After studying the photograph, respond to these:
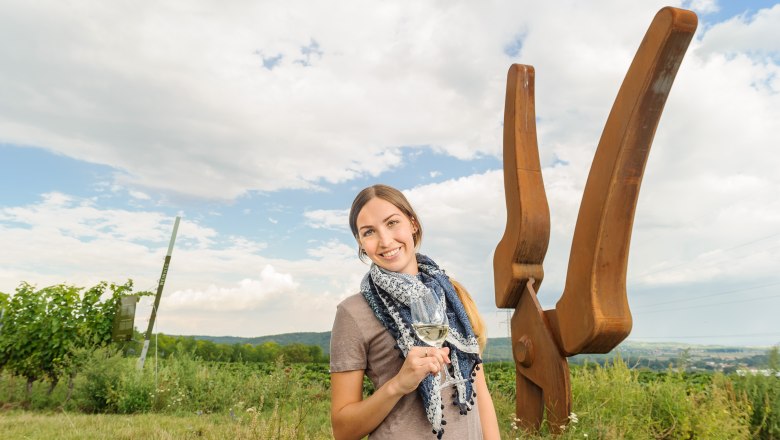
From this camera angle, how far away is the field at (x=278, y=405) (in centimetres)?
633

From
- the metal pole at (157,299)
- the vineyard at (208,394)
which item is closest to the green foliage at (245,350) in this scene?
the vineyard at (208,394)

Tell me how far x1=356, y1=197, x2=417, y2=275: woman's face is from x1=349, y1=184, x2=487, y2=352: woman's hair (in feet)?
0.10

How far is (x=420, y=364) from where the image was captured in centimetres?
187

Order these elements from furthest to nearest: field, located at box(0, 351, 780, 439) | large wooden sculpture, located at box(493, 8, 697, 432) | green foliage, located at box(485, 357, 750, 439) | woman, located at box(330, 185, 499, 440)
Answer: field, located at box(0, 351, 780, 439) < green foliage, located at box(485, 357, 750, 439) < large wooden sculpture, located at box(493, 8, 697, 432) < woman, located at box(330, 185, 499, 440)

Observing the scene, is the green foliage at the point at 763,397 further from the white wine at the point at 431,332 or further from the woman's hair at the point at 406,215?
the white wine at the point at 431,332

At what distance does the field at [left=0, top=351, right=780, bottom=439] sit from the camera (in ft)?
20.8

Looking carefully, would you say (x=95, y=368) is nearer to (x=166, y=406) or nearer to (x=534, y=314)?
(x=166, y=406)

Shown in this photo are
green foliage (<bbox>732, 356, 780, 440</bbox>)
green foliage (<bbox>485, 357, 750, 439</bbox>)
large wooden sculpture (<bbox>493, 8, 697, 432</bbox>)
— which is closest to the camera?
large wooden sculpture (<bbox>493, 8, 697, 432</bbox>)

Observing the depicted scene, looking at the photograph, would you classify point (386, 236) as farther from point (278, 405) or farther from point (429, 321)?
point (278, 405)

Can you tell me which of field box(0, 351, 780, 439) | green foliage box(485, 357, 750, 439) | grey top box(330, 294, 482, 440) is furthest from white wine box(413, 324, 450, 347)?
green foliage box(485, 357, 750, 439)

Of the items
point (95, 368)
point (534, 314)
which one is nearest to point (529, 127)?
point (534, 314)

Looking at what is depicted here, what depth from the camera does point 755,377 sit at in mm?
7707

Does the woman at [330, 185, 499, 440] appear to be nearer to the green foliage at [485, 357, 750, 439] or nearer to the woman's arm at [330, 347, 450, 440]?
the woman's arm at [330, 347, 450, 440]

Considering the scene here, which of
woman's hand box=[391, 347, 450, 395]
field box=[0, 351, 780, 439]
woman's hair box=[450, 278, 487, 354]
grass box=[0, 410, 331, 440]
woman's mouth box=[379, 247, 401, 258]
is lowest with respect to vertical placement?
grass box=[0, 410, 331, 440]
